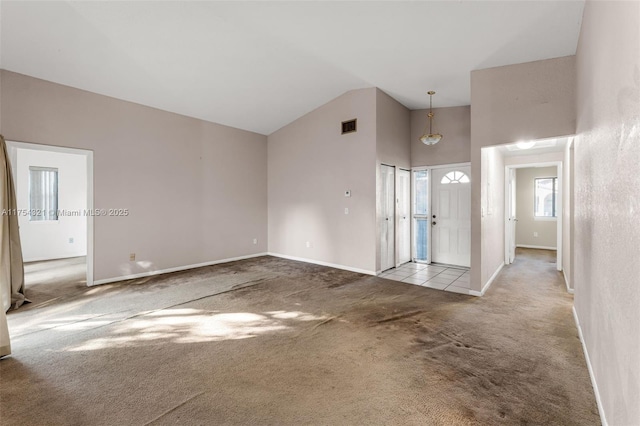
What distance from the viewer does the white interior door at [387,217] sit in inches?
221

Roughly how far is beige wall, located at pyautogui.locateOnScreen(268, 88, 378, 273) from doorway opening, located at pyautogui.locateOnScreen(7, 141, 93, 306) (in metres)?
3.99

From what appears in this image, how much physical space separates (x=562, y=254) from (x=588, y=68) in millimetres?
4580

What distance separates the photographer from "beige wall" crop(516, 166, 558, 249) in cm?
815

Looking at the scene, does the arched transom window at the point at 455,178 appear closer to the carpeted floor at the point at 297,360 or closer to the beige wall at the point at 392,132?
the beige wall at the point at 392,132

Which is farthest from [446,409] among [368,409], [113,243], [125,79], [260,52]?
[125,79]

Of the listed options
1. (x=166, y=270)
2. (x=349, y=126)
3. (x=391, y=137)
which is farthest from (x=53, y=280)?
(x=391, y=137)

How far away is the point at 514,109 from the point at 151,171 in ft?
19.3

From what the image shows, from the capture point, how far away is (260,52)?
4203mm

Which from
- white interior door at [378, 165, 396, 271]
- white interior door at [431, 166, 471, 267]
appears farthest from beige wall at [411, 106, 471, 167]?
white interior door at [378, 165, 396, 271]

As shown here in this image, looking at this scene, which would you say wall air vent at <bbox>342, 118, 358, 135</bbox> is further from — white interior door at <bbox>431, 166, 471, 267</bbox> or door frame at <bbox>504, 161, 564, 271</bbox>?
door frame at <bbox>504, 161, 564, 271</bbox>

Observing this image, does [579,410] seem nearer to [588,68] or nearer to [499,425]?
[499,425]

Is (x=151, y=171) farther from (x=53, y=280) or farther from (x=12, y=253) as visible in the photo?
(x=53, y=280)

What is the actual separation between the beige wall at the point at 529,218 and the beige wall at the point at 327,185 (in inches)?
230

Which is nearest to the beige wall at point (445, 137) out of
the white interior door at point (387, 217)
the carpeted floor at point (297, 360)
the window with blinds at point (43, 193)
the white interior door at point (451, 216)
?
the white interior door at point (451, 216)
